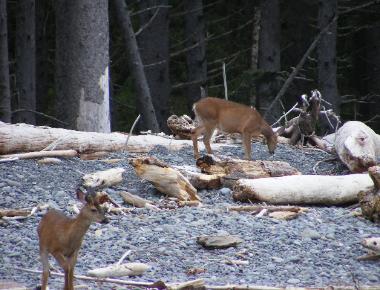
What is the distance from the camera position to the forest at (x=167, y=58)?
15.3 meters

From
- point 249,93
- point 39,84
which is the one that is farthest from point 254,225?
point 39,84

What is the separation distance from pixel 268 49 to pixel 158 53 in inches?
113

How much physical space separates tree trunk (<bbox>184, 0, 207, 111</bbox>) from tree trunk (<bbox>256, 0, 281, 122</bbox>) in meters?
1.65

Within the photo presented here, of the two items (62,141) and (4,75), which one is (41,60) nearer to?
(4,75)

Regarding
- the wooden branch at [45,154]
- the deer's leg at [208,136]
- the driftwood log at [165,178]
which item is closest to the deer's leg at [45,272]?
the driftwood log at [165,178]

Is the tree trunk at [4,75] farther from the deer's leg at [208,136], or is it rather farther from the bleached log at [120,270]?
the bleached log at [120,270]

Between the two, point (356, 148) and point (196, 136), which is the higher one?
point (356, 148)

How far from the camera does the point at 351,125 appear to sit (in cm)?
1302

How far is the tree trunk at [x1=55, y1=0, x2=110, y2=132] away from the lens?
15.2 metres

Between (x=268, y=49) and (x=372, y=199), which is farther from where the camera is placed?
(x=268, y=49)

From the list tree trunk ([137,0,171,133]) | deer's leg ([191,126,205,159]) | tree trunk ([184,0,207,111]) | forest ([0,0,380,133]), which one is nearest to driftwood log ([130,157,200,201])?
deer's leg ([191,126,205,159])

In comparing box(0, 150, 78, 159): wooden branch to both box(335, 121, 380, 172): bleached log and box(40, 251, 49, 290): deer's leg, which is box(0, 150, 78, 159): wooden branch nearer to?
box(335, 121, 380, 172): bleached log

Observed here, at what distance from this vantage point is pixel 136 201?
33.7 ft

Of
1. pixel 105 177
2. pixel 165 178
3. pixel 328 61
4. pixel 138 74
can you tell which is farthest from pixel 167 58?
pixel 165 178
